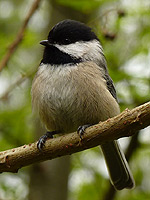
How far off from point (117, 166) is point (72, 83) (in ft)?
4.00

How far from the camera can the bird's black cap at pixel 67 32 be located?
3605mm

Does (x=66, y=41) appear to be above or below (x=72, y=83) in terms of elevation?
above

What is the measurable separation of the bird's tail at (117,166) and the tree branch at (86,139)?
121cm

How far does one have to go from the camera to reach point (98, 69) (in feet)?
11.9

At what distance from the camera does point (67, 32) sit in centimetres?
362

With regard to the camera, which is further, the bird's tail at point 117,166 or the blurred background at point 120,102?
the blurred background at point 120,102

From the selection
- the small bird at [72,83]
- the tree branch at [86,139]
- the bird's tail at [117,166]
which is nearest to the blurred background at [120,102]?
the bird's tail at [117,166]

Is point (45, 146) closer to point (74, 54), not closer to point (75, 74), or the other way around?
point (75, 74)

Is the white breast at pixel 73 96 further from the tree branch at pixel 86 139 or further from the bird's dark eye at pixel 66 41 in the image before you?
the tree branch at pixel 86 139

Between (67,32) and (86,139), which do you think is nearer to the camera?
(86,139)

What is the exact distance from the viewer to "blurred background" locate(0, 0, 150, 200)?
4059mm

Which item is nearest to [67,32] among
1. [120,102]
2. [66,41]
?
[66,41]

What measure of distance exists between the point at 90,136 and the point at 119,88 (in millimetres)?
1728

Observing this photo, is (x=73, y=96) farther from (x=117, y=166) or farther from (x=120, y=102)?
(x=117, y=166)
